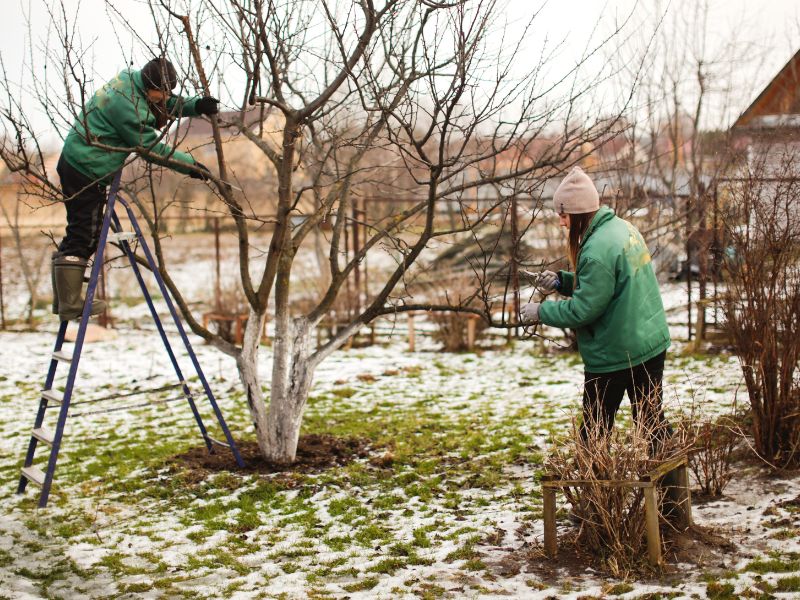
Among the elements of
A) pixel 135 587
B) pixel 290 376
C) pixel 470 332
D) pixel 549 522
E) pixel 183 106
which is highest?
pixel 183 106

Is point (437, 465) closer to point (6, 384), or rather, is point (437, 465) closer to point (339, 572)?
point (339, 572)

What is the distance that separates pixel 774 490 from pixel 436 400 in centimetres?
368

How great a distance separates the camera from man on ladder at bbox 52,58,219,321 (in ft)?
15.7

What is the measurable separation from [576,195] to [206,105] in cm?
212

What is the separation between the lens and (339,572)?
157 inches

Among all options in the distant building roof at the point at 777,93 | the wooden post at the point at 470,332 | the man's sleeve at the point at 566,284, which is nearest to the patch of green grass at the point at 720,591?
the man's sleeve at the point at 566,284

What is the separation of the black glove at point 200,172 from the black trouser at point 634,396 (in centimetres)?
253

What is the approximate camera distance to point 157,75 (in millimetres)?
4941

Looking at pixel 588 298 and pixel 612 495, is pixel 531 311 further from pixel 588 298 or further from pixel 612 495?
pixel 612 495

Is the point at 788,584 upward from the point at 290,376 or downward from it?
downward

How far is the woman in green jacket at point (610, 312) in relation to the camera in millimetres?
3811

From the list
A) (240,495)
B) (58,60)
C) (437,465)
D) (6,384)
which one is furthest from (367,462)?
(6,384)

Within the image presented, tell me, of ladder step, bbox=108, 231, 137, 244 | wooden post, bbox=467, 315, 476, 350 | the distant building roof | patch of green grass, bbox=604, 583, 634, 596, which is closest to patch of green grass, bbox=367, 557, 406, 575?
patch of green grass, bbox=604, 583, 634, 596

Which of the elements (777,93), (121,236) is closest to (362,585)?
(121,236)
